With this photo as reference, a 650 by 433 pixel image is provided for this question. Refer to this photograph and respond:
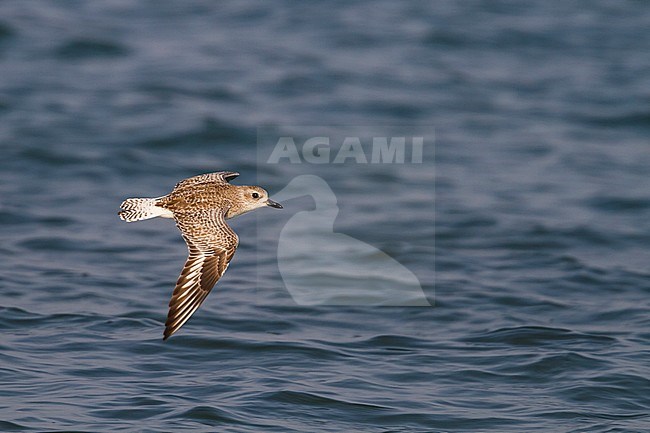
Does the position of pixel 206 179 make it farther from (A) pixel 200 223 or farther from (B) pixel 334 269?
(B) pixel 334 269

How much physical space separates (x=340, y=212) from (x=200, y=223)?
5357mm

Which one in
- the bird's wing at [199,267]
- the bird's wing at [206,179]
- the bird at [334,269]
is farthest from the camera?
the bird at [334,269]

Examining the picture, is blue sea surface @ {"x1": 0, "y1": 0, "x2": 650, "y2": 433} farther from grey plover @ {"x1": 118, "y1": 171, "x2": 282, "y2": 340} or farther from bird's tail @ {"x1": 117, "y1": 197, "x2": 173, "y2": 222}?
bird's tail @ {"x1": 117, "y1": 197, "x2": 173, "y2": 222}

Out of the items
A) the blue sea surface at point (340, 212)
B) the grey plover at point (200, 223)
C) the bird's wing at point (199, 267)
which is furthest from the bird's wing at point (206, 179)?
the blue sea surface at point (340, 212)

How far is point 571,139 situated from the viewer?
15.8 metres

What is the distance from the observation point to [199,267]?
8133mm

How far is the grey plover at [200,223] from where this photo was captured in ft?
26.4

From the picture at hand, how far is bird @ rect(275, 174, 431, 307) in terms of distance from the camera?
11.6 m

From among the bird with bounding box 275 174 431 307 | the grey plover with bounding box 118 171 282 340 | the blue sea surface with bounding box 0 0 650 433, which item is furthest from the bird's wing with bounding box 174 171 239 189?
the bird with bounding box 275 174 431 307

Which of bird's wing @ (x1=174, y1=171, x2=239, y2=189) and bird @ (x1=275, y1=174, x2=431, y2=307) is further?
bird @ (x1=275, y1=174, x2=431, y2=307)

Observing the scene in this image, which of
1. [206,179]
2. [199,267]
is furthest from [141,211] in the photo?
[199,267]

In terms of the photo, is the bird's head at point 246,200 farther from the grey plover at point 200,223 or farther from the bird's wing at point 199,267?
the bird's wing at point 199,267

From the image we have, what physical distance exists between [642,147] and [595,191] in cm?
179

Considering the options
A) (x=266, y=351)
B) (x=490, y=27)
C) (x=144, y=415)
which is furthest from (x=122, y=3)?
(x=144, y=415)
